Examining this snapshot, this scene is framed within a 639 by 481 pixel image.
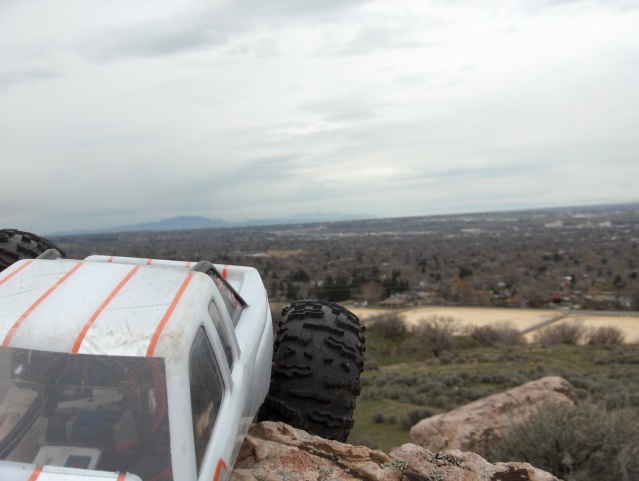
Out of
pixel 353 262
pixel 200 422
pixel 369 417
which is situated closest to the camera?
pixel 200 422

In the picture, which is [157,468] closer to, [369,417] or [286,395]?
[286,395]

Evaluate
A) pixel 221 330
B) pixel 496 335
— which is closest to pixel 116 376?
pixel 221 330

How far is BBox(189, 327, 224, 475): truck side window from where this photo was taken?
237cm

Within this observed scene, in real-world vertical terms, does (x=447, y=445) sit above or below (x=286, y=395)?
below

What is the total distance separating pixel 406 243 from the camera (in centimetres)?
7819

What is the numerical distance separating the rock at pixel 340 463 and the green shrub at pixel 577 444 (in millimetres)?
2586

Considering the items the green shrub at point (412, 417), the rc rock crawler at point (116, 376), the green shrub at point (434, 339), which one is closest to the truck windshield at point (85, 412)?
the rc rock crawler at point (116, 376)

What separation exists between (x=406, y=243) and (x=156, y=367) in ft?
252

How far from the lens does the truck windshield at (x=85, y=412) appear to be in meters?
2.20

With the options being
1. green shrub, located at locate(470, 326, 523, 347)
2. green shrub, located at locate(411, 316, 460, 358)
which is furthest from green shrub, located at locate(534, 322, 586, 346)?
green shrub, located at locate(411, 316, 460, 358)

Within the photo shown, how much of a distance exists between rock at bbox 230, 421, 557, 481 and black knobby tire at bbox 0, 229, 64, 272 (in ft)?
9.36

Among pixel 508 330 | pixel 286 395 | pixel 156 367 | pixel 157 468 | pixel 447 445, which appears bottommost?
pixel 508 330

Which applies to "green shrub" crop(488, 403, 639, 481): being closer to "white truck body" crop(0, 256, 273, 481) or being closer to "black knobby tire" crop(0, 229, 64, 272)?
"white truck body" crop(0, 256, 273, 481)

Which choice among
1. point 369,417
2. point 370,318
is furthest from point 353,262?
point 369,417
